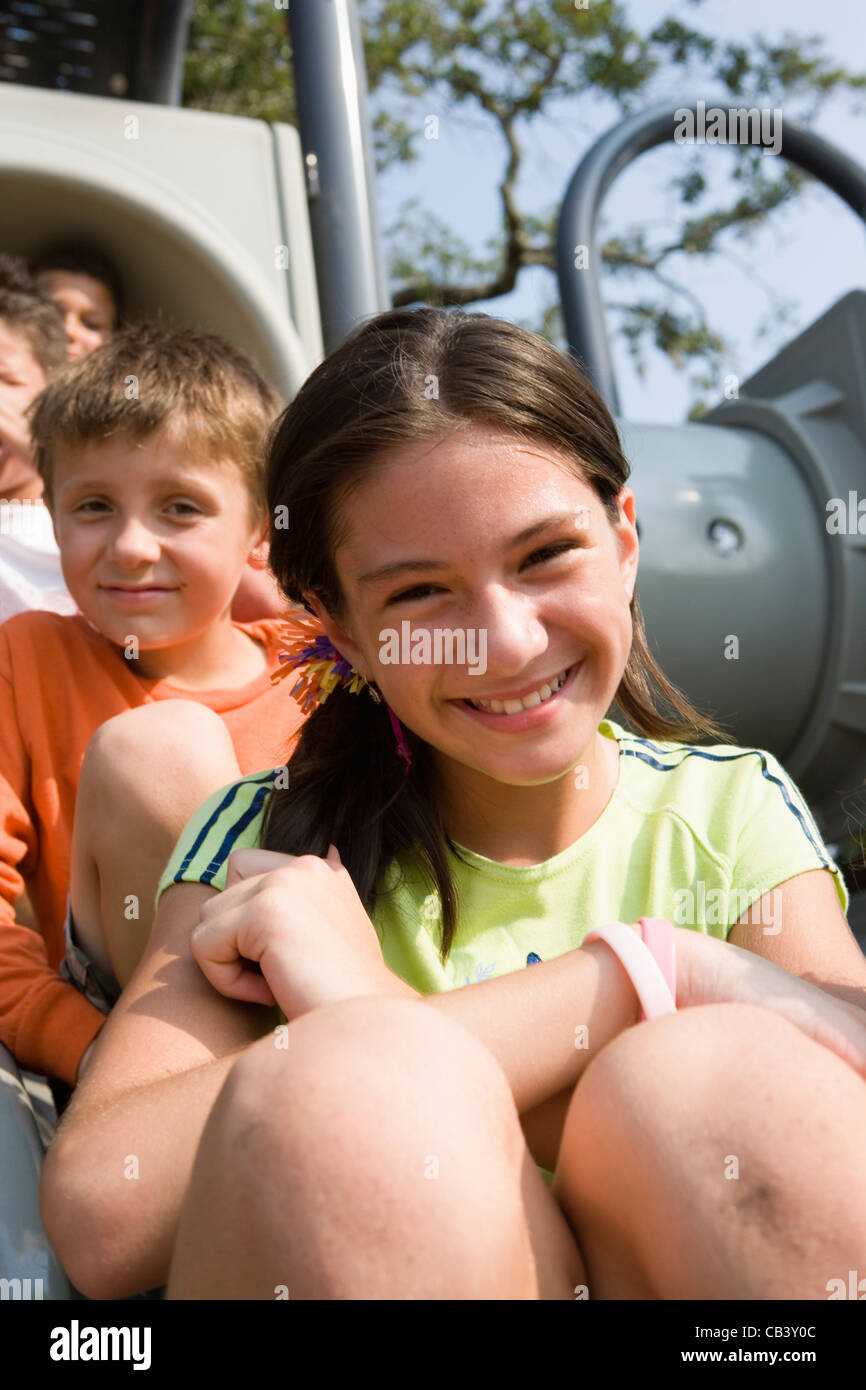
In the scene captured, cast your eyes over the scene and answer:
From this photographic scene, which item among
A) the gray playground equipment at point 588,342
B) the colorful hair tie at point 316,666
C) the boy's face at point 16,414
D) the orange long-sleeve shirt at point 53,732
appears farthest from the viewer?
the gray playground equipment at point 588,342

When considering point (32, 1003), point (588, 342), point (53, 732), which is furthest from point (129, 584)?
point (588, 342)

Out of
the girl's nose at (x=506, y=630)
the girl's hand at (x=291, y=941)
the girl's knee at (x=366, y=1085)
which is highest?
the girl's nose at (x=506, y=630)

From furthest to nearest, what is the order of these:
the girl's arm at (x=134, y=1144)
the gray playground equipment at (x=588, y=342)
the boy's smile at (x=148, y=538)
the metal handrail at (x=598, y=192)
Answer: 1. the metal handrail at (x=598, y=192)
2. the gray playground equipment at (x=588, y=342)
3. the boy's smile at (x=148, y=538)
4. the girl's arm at (x=134, y=1144)

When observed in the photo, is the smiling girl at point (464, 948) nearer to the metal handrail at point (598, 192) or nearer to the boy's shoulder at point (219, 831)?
the boy's shoulder at point (219, 831)

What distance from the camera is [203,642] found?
4.95 feet

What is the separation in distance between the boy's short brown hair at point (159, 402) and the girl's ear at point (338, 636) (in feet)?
1.39

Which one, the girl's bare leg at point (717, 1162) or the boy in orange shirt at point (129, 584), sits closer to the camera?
the girl's bare leg at point (717, 1162)

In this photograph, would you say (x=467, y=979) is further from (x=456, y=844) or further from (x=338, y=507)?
(x=338, y=507)

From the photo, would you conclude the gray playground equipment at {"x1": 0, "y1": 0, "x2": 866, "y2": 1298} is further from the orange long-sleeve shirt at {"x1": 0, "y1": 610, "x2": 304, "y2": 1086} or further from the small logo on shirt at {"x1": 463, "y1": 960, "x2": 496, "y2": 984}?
the small logo on shirt at {"x1": 463, "y1": 960, "x2": 496, "y2": 984}

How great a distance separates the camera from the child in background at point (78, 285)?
2133 millimetres

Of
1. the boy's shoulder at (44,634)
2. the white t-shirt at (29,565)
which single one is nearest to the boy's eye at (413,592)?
the boy's shoulder at (44,634)

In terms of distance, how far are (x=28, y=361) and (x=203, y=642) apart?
72cm

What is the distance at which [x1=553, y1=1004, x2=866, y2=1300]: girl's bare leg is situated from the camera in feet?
1.95

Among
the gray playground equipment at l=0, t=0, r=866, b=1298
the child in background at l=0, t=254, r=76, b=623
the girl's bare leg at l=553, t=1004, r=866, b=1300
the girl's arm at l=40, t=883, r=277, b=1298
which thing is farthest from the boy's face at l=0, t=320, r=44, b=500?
the girl's bare leg at l=553, t=1004, r=866, b=1300
